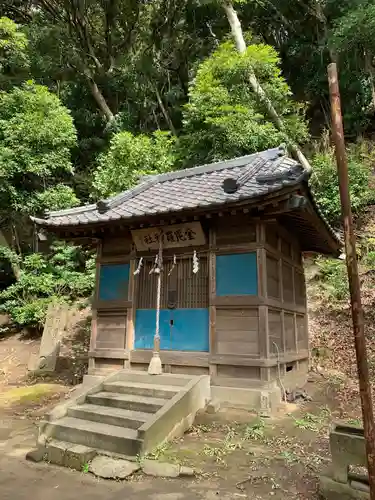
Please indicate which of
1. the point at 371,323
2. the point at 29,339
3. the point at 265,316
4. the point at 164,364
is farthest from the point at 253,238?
the point at 29,339

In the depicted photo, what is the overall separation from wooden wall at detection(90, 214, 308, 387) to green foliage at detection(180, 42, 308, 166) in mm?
Answer: 7468

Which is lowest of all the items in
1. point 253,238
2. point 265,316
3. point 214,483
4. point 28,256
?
point 214,483

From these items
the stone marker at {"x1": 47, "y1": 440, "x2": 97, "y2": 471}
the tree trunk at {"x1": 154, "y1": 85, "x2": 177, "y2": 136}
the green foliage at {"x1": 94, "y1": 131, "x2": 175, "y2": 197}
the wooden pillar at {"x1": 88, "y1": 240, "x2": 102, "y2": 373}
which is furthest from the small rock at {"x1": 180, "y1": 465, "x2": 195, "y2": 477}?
the tree trunk at {"x1": 154, "y1": 85, "x2": 177, "y2": 136}

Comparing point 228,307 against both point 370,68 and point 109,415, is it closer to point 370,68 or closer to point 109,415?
point 109,415

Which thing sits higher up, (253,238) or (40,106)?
(40,106)

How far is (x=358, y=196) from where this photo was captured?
16.6 m

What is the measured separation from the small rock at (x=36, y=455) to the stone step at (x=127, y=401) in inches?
56.5

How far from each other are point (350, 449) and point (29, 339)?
49.1 ft

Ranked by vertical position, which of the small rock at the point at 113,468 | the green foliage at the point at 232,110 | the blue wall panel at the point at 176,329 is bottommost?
the small rock at the point at 113,468

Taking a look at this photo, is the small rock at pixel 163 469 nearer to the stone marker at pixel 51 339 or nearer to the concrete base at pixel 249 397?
the concrete base at pixel 249 397

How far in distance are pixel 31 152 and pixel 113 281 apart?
1018 centimetres

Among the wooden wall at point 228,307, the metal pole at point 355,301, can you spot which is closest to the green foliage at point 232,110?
the wooden wall at point 228,307

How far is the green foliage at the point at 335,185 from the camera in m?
16.5

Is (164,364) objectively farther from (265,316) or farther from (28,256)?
(28,256)
